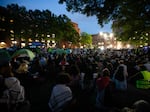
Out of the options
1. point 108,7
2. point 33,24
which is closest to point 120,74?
point 108,7

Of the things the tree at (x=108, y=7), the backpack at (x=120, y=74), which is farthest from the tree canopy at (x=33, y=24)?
the backpack at (x=120, y=74)

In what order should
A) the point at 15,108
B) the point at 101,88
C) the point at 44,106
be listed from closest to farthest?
the point at 15,108 < the point at 101,88 < the point at 44,106

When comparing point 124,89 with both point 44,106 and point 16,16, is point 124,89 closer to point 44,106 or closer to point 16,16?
point 44,106

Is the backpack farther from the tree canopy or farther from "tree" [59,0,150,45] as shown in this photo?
the tree canopy

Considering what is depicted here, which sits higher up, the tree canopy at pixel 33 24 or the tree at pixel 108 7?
the tree canopy at pixel 33 24

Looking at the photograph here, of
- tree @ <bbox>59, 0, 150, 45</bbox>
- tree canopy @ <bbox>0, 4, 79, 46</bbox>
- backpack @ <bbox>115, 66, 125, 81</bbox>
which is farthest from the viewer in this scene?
tree canopy @ <bbox>0, 4, 79, 46</bbox>

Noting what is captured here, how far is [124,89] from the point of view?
13.5 metres

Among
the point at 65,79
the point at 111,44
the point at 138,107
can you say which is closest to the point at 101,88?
the point at 65,79

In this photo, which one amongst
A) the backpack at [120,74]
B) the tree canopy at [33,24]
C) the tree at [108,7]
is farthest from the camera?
the tree canopy at [33,24]

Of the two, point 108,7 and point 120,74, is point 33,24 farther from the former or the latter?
point 120,74

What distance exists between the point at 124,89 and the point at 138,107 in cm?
884

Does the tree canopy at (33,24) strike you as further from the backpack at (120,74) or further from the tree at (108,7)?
the backpack at (120,74)

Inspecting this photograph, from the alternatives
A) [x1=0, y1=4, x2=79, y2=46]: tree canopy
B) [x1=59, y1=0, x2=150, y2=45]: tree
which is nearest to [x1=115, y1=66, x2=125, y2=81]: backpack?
[x1=59, y1=0, x2=150, y2=45]: tree

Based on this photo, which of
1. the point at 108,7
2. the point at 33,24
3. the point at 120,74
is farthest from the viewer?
the point at 33,24
